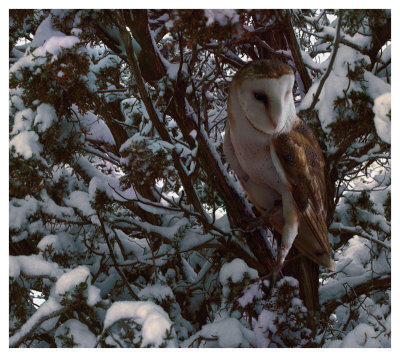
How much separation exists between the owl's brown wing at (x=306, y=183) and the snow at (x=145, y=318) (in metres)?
0.45

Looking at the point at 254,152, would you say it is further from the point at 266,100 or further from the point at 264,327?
the point at 264,327

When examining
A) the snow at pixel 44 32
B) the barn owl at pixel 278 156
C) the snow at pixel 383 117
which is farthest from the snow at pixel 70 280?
the snow at pixel 383 117

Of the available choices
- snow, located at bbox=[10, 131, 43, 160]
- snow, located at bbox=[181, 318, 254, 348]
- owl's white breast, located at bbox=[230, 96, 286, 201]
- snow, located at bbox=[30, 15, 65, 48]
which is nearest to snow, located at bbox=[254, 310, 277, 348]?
snow, located at bbox=[181, 318, 254, 348]

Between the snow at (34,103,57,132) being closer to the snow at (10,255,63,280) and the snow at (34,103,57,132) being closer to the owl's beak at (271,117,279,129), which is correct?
the snow at (10,255,63,280)

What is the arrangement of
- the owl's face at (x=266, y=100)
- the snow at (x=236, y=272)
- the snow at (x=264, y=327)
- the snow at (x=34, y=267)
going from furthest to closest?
the snow at (x=236, y=272)
the snow at (x=34, y=267)
the snow at (x=264, y=327)
the owl's face at (x=266, y=100)

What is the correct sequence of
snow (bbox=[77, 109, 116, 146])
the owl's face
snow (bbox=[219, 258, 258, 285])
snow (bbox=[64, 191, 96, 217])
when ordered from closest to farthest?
1. the owl's face
2. snow (bbox=[219, 258, 258, 285])
3. snow (bbox=[77, 109, 116, 146])
4. snow (bbox=[64, 191, 96, 217])

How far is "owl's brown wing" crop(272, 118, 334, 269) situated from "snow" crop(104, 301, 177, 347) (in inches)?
17.6

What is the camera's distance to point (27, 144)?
127 cm

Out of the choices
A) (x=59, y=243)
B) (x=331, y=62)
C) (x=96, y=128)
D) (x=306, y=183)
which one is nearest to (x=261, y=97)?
(x=306, y=183)

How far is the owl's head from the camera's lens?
870mm

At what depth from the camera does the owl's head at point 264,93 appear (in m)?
0.87

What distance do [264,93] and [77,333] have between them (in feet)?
3.09

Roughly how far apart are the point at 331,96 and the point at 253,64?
16.6 inches

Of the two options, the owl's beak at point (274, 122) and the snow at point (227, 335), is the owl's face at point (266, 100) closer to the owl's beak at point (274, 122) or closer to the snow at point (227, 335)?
the owl's beak at point (274, 122)
